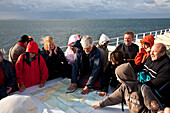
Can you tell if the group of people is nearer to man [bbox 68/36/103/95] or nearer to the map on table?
man [bbox 68/36/103/95]

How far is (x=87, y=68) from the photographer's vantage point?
9.93 ft

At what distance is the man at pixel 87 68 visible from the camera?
2.74m

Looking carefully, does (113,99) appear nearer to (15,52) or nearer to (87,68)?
(87,68)

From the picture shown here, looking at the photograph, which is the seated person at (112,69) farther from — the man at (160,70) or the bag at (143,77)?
the man at (160,70)

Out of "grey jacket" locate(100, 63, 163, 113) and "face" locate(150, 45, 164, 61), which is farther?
"face" locate(150, 45, 164, 61)

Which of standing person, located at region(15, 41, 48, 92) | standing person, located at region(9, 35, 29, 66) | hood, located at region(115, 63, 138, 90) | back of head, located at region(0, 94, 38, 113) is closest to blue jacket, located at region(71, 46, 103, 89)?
standing person, located at region(15, 41, 48, 92)

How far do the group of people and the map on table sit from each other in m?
0.14

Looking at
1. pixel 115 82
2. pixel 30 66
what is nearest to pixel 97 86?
pixel 115 82

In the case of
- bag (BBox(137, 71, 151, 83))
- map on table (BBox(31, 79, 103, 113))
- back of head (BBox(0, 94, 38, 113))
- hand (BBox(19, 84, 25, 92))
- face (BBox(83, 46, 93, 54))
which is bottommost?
map on table (BBox(31, 79, 103, 113))

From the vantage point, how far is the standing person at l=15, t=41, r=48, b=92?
272cm

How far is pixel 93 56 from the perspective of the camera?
9.18 ft

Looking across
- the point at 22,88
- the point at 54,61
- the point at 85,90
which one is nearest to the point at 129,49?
the point at 85,90

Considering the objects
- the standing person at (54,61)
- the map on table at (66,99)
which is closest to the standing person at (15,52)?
the standing person at (54,61)

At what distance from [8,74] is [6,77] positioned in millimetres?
67
